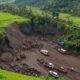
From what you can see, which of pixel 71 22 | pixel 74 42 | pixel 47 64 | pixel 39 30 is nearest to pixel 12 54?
pixel 47 64

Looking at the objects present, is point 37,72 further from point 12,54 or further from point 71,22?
point 71,22

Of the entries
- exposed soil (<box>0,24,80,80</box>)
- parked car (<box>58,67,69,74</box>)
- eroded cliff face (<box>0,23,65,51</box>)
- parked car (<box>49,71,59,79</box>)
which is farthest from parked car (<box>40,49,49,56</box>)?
parked car (<box>49,71,59,79</box>)

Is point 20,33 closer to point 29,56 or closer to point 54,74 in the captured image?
point 29,56

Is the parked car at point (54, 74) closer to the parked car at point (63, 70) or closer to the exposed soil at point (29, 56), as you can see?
the exposed soil at point (29, 56)

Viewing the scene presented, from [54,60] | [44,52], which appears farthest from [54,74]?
[44,52]

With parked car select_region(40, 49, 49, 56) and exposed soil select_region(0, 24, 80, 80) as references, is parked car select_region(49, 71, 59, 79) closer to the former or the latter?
exposed soil select_region(0, 24, 80, 80)

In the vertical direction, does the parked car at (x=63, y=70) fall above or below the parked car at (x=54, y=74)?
below

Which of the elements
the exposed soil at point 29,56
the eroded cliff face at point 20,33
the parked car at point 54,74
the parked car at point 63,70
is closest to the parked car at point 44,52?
the exposed soil at point 29,56

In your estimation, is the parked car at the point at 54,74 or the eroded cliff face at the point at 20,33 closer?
the parked car at the point at 54,74
